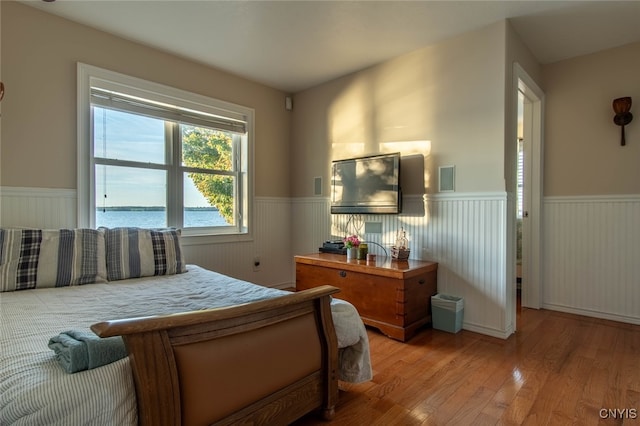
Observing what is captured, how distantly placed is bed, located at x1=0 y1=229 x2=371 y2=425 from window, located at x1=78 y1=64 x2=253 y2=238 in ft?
2.95

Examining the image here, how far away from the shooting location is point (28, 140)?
249 cm

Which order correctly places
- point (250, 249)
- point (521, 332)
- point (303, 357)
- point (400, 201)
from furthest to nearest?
point (250, 249) → point (400, 201) → point (521, 332) → point (303, 357)

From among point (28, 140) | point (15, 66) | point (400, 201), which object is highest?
point (15, 66)

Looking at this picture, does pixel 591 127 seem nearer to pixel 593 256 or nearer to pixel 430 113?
pixel 593 256

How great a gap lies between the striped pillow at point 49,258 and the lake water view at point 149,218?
586 millimetres

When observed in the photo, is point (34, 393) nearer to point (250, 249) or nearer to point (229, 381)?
point (229, 381)

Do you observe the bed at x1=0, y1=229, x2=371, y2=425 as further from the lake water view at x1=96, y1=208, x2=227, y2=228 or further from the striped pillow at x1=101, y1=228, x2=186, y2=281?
the lake water view at x1=96, y1=208, x2=227, y2=228

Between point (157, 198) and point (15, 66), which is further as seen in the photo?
point (157, 198)

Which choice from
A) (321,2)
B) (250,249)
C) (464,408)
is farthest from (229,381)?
(250,249)

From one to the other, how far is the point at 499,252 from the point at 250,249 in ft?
8.54

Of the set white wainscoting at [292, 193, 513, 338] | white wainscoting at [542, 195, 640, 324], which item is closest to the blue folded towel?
white wainscoting at [292, 193, 513, 338]

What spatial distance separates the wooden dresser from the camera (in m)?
2.61

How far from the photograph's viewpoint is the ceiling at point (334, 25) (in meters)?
2.46

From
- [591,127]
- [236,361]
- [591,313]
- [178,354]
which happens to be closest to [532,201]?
[591,127]
